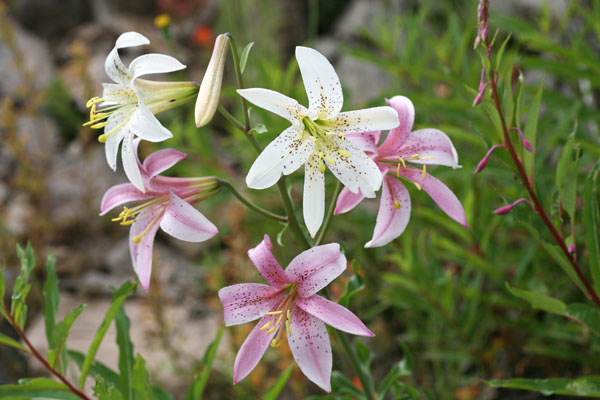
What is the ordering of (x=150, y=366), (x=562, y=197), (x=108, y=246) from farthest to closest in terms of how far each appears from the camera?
(x=108, y=246) < (x=150, y=366) < (x=562, y=197)

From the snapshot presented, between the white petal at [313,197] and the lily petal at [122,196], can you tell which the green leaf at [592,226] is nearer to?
the white petal at [313,197]

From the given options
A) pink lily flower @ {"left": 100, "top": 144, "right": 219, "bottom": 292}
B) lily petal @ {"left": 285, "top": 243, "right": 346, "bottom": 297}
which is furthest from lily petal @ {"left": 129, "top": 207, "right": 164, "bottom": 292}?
lily petal @ {"left": 285, "top": 243, "right": 346, "bottom": 297}

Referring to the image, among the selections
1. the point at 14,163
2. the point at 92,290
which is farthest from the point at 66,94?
the point at 92,290

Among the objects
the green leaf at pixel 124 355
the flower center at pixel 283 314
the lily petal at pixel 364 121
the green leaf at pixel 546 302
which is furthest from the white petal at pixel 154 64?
the green leaf at pixel 546 302

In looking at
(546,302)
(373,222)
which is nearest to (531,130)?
(546,302)

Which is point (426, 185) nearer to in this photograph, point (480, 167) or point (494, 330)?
point (480, 167)

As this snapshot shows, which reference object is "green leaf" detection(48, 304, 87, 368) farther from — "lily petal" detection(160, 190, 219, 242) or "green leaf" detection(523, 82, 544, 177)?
"green leaf" detection(523, 82, 544, 177)
